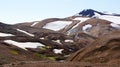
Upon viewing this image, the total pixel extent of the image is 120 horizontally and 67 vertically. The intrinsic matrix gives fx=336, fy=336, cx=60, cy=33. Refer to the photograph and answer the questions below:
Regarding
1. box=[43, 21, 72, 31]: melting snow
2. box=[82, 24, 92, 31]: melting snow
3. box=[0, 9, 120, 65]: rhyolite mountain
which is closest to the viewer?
box=[0, 9, 120, 65]: rhyolite mountain

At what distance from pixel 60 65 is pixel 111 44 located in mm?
6986

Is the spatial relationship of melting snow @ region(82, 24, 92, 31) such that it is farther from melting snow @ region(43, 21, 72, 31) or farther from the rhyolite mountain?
melting snow @ region(43, 21, 72, 31)

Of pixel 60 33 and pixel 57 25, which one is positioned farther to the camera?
pixel 57 25

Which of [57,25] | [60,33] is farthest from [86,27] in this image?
[60,33]

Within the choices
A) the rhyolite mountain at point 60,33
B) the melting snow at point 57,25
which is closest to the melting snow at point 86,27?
the rhyolite mountain at point 60,33

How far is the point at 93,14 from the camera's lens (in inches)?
7530

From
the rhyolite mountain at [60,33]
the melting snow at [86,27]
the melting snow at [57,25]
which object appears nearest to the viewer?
the rhyolite mountain at [60,33]

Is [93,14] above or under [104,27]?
under

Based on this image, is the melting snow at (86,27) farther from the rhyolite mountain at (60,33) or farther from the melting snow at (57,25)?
the melting snow at (57,25)

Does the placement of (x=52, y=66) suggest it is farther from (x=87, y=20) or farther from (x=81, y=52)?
(x=87, y=20)

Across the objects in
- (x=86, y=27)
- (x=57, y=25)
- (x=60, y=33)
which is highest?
(x=60, y=33)

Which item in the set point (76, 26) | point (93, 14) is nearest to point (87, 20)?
point (76, 26)

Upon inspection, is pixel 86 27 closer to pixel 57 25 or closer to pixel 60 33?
pixel 57 25

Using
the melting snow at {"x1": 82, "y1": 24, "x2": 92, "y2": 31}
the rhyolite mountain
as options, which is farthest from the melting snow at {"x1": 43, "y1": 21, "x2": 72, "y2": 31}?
the melting snow at {"x1": 82, "y1": 24, "x2": 92, "y2": 31}
